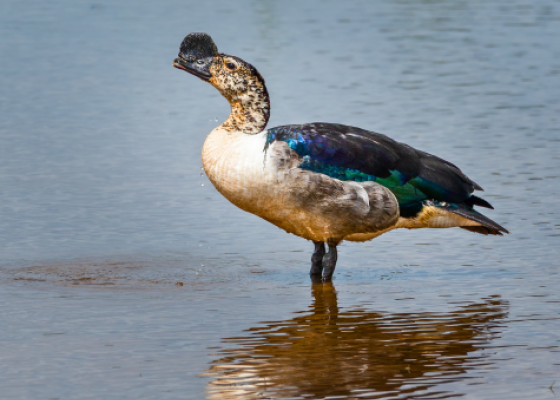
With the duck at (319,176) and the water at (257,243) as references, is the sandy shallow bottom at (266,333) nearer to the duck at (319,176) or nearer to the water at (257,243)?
the water at (257,243)

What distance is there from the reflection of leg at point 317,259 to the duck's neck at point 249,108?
41.9 inches

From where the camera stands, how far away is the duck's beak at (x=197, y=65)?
9.18 m

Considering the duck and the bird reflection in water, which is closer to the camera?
the bird reflection in water

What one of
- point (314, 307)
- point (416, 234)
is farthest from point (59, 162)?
point (314, 307)

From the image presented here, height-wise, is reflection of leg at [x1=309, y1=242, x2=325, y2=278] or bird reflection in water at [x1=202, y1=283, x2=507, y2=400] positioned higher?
reflection of leg at [x1=309, y1=242, x2=325, y2=278]

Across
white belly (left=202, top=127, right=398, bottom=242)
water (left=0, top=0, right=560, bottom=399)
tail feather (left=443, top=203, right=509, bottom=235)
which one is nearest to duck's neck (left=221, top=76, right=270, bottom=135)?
white belly (left=202, top=127, right=398, bottom=242)

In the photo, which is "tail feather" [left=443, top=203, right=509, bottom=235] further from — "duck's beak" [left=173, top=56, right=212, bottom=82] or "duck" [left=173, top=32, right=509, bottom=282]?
"duck's beak" [left=173, top=56, right=212, bottom=82]

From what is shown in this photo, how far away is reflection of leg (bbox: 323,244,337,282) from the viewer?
9.02 meters

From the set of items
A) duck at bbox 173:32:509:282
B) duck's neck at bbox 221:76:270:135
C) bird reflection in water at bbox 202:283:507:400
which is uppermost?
duck's neck at bbox 221:76:270:135

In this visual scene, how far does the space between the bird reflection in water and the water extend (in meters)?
0.02

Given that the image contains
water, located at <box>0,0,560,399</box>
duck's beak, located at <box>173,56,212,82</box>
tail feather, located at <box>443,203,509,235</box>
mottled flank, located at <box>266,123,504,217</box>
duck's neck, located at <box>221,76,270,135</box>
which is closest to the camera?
water, located at <box>0,0,560,399</box>

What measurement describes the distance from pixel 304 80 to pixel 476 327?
380 inches

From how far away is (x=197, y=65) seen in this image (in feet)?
30.1

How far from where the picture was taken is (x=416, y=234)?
10.5 meters
